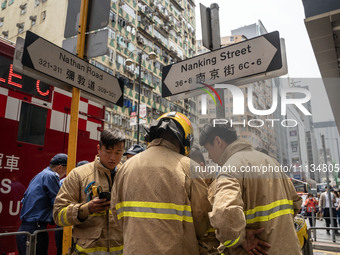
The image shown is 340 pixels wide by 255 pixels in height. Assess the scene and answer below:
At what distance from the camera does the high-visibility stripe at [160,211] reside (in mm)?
1853

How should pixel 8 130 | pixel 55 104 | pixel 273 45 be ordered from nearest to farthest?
1. pixel 273 45
2. pixel 8 130
3. pixel 55 104

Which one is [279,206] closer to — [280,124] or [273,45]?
[280,124]

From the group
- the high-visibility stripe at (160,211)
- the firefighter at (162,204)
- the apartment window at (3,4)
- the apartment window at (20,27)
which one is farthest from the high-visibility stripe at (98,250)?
the apartment window at (3,4)

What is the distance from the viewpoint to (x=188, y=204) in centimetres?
189

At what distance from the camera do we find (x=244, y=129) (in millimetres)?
2422

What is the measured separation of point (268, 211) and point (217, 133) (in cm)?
67

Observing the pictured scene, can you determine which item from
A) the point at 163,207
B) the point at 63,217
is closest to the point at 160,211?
the point at 163,207

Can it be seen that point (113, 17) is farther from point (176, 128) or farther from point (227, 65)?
point (176, 128)

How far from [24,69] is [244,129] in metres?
2.04

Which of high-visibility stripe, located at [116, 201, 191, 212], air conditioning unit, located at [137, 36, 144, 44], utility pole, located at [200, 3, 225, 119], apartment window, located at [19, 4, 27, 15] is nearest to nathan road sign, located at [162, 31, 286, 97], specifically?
utility pole, located at [200, 3, 225, 119]

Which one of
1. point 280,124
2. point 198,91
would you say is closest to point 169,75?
point 198,91

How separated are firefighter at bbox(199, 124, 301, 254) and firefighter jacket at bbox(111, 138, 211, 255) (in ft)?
0.57

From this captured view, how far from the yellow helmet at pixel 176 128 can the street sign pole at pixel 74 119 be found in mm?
1341

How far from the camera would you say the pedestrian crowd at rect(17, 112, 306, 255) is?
1813mm
